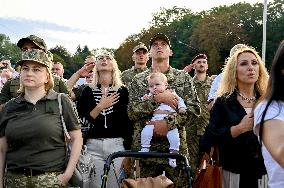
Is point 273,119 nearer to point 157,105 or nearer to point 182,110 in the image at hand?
point 182,110

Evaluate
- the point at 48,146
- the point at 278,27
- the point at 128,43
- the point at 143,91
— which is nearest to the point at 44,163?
the point at 48,146

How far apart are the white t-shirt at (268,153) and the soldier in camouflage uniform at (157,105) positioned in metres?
2.34

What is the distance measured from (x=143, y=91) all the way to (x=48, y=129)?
1672 mm

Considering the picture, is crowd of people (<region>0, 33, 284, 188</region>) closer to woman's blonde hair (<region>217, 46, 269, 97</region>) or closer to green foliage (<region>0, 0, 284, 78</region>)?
woman's blonde hair (<region>217, 46, 269, 97</region>)

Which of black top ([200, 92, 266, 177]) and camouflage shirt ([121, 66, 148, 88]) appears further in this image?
camouflage shirt ([121, 66, 148, 88])

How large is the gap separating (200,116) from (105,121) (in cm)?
202

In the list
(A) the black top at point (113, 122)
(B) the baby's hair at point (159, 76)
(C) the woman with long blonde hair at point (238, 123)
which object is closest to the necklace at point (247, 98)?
(C) the woman with long blonde hair at point (238, 123)

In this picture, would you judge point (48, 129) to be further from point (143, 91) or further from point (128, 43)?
point (128, 43)

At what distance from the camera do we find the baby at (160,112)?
5508mm

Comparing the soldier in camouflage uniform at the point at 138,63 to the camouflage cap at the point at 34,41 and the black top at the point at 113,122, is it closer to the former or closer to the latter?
the black top at the point at 113,122

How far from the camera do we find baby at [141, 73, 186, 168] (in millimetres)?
5508

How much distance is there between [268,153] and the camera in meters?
3.20

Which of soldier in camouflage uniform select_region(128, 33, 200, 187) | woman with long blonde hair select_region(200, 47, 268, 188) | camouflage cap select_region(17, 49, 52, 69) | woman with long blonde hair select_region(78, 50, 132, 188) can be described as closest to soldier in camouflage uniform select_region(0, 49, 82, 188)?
camouflage cap select_region(17, 49, 52, 69)

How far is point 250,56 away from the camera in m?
5.10
